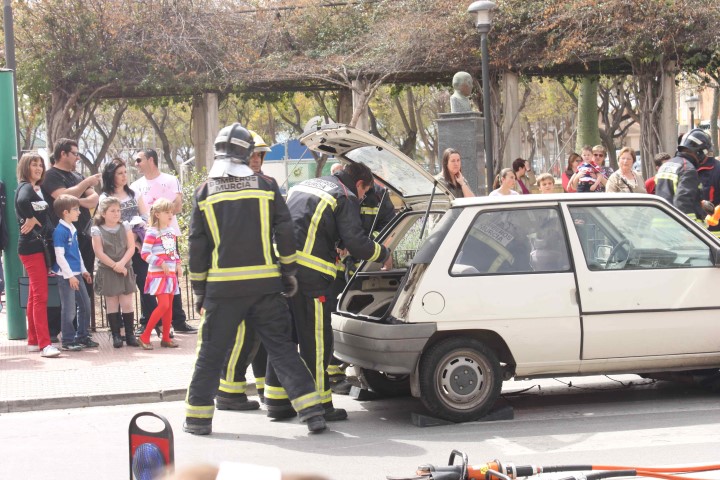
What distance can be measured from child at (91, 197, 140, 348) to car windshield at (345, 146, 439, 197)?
11.7ft

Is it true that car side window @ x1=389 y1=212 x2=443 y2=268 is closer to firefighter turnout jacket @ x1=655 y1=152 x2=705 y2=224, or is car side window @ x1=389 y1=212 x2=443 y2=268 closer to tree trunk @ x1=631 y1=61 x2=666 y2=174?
firefighter turnout jacket @ x1=655 y1=152 x2=705 y2=224

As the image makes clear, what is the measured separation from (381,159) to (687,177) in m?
3.87

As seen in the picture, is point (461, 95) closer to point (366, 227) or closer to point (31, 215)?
point (366, 227)

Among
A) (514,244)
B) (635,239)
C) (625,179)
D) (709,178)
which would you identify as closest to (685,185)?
(709,178)

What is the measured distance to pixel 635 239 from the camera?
7555mm

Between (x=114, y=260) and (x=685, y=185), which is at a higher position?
(x=685, y=185)

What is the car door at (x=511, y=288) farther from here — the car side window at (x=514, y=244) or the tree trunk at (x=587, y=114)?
the tree trunk at (x=587, y=114)

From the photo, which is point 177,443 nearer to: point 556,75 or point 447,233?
point 447,233

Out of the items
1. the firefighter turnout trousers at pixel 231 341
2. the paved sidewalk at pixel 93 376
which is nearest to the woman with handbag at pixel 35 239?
the paved sidewalk at pixel 93 376

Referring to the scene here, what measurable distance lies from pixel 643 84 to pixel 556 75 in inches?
87.9

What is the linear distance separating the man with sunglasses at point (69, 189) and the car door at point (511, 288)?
4882 millimetres

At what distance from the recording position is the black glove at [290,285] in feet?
Result: 23.6

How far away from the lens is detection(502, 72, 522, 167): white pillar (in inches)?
892

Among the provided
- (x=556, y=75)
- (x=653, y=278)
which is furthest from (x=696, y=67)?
(x=653, y=278)
